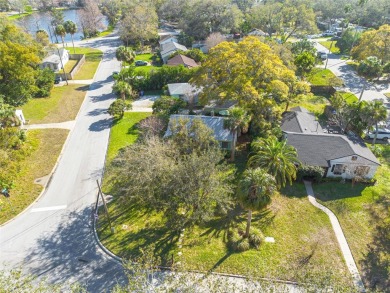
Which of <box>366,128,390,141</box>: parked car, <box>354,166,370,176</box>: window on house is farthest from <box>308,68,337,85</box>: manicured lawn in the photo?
<box>354,166,370,176</box>: window on house

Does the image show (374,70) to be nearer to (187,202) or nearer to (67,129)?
(187,202)

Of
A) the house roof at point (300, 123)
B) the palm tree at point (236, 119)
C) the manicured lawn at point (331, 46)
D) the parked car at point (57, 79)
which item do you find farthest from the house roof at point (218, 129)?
the manicured lawn at point (331, 46)

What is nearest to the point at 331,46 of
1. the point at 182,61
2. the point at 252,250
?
the point at 182,61

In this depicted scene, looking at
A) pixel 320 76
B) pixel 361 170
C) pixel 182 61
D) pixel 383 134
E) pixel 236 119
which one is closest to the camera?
pixel 361 170

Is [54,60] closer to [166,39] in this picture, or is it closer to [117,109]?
[117,109]

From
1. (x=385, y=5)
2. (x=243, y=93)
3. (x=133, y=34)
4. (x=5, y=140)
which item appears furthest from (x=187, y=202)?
(x=385, y=5)

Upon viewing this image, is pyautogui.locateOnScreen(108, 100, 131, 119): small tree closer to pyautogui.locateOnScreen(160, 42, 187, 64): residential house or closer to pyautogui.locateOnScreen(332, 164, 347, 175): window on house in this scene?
pyautogui.locateOnScreen(160, 42, 187, 64): residential house
